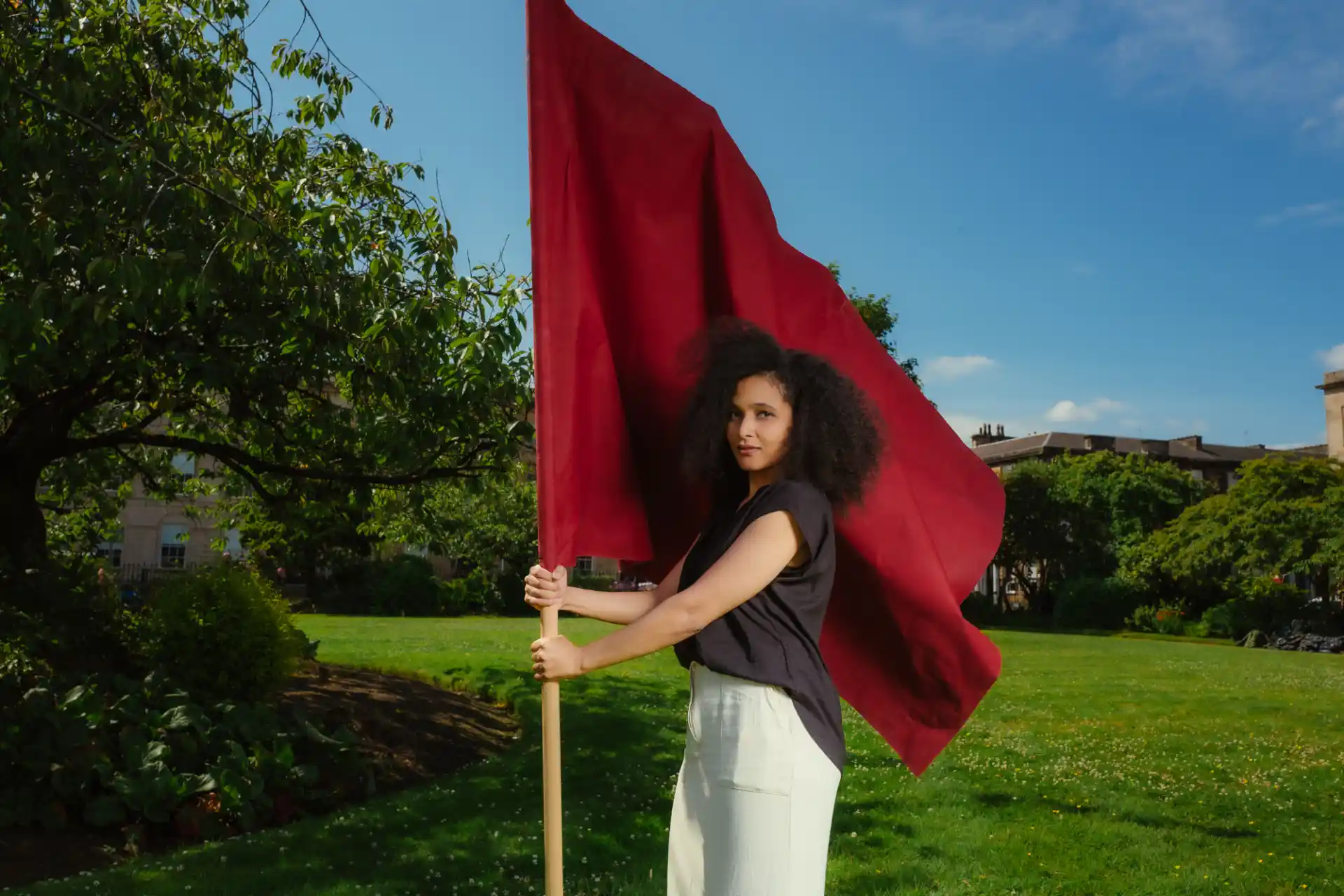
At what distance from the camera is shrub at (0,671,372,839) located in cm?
684

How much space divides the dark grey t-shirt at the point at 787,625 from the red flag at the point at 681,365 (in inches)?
15.8

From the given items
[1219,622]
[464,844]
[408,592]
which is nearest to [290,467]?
[464,844]

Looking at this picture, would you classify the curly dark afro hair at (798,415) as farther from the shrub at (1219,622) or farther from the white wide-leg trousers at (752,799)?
the shrub at (1219,622)

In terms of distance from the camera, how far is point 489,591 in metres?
38.5

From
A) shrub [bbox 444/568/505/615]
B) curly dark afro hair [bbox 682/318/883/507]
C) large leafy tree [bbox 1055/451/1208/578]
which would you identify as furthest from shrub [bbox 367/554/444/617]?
curly dark afro hair [bbox 682/318/883/507]

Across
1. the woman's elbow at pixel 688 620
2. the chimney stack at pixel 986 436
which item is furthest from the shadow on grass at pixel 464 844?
the chimney stack at pixel 986 436

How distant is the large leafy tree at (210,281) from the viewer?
20.3ft

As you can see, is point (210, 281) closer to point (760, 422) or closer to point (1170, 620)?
point (760, 422)

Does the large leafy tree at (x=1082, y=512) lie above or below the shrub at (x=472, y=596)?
above

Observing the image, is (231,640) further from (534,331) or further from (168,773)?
(534,331)

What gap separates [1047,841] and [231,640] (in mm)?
6320

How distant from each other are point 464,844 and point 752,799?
14.0 ft

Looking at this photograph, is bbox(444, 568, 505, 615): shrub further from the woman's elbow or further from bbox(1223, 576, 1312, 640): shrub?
the woman's elbow

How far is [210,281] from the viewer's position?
6109mm
